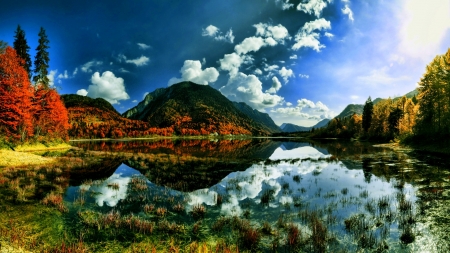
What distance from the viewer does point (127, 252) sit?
8781mm

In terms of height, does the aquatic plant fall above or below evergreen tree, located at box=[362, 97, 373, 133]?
below

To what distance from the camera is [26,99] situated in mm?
40562

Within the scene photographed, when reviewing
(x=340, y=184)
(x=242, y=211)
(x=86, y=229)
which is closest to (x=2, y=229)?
(x=86, y=229)

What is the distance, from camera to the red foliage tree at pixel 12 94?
3753 centimetres

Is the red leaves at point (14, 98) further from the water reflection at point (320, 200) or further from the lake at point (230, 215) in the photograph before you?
the water reflection at point (320, 200)

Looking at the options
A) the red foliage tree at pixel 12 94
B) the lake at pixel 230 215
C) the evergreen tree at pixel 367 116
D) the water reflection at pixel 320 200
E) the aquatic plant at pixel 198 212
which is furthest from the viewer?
the evergreen tree at pixel 367 116

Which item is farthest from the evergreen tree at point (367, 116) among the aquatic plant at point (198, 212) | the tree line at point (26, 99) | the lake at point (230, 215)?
the tree line at point (26, 99)

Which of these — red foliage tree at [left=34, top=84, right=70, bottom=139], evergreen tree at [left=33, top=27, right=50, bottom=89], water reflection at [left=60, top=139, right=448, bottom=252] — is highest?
evergreen tree at [left=33, top=27, right=50, bottom=89]

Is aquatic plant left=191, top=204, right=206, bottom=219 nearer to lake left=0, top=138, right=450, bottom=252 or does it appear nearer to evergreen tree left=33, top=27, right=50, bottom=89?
lake left=0, top=138, right=450, bottom=252

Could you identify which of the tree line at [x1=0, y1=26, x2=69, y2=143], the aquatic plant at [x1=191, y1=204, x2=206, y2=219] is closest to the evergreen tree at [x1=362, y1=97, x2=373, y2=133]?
the aquatic plant at [x1=191, y1=204, x2=206, y2=219]

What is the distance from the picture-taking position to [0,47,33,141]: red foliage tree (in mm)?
37531

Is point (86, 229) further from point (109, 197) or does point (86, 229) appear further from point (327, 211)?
point (327, 211)

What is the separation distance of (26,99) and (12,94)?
249 centimetres

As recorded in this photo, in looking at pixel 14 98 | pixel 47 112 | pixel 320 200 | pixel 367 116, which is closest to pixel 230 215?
pixel 320 200
